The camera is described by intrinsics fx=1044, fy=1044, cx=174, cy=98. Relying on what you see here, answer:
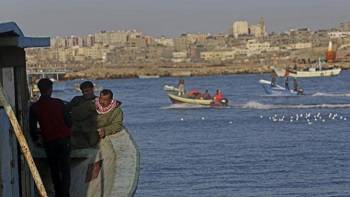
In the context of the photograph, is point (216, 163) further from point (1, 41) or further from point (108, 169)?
point (1, 41)

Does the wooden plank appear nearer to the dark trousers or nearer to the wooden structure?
the wooden structure

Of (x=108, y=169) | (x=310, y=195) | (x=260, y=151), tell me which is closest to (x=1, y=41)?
(x=108, y=169)

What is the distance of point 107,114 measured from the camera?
42.5ft

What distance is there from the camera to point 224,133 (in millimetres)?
41719

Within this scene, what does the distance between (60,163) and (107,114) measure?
4.11ft

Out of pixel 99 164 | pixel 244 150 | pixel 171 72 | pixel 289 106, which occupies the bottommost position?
pixel 171 72

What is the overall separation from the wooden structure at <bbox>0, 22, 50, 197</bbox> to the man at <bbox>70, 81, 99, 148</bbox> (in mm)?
1278

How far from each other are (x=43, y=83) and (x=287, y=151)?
71.4 feet

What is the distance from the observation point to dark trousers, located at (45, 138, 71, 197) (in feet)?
38.7

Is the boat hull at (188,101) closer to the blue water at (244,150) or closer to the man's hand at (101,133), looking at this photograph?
the blue water at (244,150)

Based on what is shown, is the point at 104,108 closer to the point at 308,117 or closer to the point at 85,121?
the point at 85,121

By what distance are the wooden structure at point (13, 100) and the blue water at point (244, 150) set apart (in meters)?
10.8

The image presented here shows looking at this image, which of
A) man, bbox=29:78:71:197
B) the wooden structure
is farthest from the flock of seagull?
the wooden structure

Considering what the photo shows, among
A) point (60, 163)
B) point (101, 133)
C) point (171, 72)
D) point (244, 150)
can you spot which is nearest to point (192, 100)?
point (244, 150)
